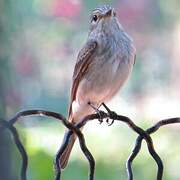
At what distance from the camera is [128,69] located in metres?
2.39

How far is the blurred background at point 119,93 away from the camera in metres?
2.87

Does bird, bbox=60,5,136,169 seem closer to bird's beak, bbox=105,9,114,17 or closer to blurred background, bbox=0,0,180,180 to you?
bird's beak, bbox=105,9,114,17

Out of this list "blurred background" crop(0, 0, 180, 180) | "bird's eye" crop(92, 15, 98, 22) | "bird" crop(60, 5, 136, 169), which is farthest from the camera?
"blurred background" crop(0, 0, 180, 180)

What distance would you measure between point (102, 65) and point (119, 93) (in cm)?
130

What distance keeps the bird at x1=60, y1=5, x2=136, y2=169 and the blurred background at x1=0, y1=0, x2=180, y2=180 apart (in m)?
0.30

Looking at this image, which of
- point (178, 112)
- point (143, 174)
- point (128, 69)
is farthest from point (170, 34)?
point (128, 69)

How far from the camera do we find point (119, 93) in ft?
12.3

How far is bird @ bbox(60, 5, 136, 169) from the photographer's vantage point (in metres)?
2.41

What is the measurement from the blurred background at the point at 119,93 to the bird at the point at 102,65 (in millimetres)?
296

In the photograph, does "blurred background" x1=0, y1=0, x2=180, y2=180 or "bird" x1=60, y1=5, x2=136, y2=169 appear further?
"blurred background" x1=0, y1=0, x2=180, y2=180

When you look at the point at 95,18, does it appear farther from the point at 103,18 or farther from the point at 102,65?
the point at 102,65

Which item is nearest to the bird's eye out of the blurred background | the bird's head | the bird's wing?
the bird's head

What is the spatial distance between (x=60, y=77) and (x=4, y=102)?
11.9 feet

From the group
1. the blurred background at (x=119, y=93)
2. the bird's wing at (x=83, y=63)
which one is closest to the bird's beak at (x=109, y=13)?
the bird's wing at (x=83, y=63)
